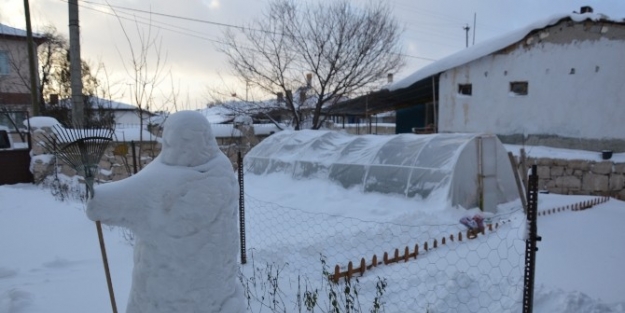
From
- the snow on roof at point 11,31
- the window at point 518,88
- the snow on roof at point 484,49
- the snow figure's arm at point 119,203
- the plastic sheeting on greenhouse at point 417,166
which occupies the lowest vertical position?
the plastic sheeting on greenhouse at point 417,166

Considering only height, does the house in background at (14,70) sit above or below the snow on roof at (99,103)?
above

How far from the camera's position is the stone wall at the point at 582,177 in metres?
9.70

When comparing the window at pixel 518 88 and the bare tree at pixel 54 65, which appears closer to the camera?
the window at pixel 518 88

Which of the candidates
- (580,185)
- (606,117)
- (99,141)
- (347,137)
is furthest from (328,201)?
(606,117)

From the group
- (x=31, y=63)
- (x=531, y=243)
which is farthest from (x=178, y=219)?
(x=31, y=63)

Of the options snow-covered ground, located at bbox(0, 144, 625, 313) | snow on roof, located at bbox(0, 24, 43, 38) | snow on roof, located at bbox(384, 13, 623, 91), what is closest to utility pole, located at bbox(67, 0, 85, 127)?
snow-covered ground, located at bbox(0, 144, 625, 313)

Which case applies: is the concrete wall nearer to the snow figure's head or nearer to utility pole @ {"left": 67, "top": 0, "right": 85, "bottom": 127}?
utility pole @ {"left": 67, "top": 0, "right": 85, "bottom": 127}

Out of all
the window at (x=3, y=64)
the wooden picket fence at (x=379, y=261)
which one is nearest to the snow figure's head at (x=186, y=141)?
the wooden picket fence at (x=379, y=261)

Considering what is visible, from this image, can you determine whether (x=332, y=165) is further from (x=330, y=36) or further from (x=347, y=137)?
(x=330, y=36)

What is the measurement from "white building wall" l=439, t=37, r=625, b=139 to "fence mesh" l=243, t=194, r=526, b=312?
4.70m

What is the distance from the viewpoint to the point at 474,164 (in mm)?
7957

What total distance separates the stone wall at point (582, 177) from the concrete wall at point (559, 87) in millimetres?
614

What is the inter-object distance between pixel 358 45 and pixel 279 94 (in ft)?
11.8

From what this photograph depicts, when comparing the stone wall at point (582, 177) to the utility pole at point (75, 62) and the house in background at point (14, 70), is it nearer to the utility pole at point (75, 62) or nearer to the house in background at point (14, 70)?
the utility pole at point (75, 62)
